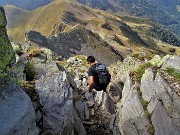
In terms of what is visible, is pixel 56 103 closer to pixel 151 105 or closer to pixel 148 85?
pixel 151 105

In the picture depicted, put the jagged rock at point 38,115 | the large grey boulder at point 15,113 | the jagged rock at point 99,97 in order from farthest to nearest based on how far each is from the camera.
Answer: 1. the jagged rock at point 99,97
2. the jagged rock at point 38,115
3. the large grey boulder at point 15,113

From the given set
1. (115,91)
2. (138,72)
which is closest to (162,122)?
(138,72)

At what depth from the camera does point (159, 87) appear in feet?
65.1

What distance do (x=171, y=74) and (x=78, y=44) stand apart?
143m

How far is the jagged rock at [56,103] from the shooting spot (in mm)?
18203

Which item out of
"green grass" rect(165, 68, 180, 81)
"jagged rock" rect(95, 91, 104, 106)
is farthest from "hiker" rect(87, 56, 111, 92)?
"green grass" rect(165, 68, 180, 81)

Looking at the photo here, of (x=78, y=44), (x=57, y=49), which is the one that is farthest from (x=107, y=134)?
(x=78, y=44)

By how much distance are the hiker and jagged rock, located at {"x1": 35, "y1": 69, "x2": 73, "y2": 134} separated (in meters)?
4.35

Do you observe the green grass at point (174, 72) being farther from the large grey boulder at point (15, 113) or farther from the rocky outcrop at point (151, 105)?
the large grey boulder at point (15, 113)

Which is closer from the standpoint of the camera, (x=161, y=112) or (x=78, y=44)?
(x=161, y=112)

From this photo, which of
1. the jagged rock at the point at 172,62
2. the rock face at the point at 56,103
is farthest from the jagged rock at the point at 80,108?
the jagged rock at the point at 172,62

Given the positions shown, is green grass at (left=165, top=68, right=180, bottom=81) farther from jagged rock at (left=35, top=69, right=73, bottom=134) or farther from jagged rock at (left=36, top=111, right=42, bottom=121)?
jagged rock at (left=36, top=111, right=42, bottom=121)

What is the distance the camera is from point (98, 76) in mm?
24250

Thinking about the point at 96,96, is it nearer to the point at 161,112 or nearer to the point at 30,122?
the point at 161,112
